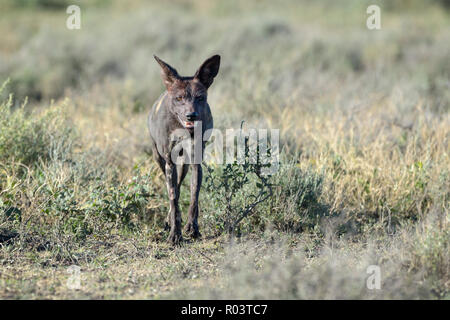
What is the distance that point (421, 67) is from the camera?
13242 mm

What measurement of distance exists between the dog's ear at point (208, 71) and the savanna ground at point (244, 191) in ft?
3.47

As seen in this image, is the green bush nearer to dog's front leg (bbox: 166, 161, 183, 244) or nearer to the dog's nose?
dog's front leg (bbox: 166, 161, 183, 244)

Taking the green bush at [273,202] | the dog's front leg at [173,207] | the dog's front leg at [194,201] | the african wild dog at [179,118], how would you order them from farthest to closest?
the green bush at [273,202] → the dog's front leg at [194,201] → the dog's front leg at [173,207] → the african wild dog at [179,118]

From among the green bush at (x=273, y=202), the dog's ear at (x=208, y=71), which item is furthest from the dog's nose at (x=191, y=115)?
the green bush at (x=273, y=202)

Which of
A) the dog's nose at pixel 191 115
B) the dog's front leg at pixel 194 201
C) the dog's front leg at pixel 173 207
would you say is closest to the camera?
the dog's nose at pixel 191 115

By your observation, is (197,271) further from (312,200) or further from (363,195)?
(363,195)

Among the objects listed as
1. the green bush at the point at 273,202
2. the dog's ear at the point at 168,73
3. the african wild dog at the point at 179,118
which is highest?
the dog's ear at the point at 168,73

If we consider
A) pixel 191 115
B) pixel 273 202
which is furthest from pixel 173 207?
pixel 273 202

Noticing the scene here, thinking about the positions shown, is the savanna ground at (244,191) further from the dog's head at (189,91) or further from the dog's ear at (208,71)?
the dog's ear at (208,71)

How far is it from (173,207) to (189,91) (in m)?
1.30

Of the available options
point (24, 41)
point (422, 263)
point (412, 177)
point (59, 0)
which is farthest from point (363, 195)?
point (59, 0)

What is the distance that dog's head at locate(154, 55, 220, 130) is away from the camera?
5.66 meters

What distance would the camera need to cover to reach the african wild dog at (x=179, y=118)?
18.8 feet

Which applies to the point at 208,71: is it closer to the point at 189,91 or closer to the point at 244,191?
the point at 189,91
